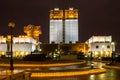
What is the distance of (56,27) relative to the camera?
637 ft

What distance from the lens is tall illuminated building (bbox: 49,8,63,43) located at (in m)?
193

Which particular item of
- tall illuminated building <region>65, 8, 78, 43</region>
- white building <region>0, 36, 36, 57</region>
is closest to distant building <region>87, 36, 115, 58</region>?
white building <region>0, 36, 36, 57</region>

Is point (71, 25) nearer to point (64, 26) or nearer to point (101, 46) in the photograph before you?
point (64, 26)

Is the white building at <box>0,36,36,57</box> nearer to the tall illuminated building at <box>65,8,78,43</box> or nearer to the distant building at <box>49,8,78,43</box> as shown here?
Answer: the distant building at <box>49,8,78,43</box>

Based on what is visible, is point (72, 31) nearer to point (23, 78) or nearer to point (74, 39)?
point (74, 39)

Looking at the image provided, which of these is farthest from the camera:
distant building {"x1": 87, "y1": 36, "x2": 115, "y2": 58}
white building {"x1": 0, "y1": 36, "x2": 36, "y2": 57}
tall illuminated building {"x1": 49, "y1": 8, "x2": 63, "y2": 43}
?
tall illuminated building {"x1": 49, "y1": 8, "x2": 63, "y2": 43}

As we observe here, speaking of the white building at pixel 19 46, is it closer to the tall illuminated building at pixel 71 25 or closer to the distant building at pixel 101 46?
the distant building at pixel 101 46

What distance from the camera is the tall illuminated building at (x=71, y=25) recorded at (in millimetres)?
193125

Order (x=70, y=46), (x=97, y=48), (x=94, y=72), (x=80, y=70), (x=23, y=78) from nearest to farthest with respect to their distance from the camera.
A: (x=23, y=78)
(x=80, y=70)
(x=94, y=72)
(x=97, y=48)
(x=70, y=46)

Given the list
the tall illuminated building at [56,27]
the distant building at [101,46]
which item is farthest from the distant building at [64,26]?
the distant building at [101,46]

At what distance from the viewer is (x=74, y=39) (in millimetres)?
199000

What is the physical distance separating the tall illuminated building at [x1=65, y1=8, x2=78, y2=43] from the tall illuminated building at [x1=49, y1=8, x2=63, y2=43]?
12.9 feet

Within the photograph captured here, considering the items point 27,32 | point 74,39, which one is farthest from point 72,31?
point 27,32

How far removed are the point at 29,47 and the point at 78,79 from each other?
109 metres
